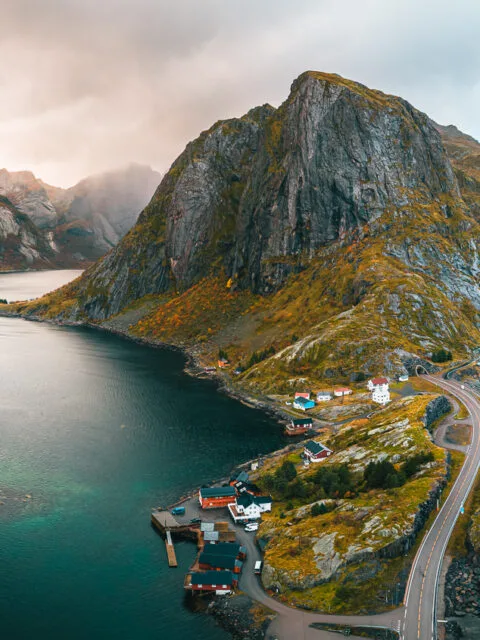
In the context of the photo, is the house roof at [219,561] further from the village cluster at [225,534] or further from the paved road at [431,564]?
the paved road at [431,564]

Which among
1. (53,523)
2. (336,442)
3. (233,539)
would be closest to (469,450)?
(336,442)

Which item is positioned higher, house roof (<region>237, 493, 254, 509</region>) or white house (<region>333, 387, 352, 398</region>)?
white house (<region>333, 387, 352, 398</region>)

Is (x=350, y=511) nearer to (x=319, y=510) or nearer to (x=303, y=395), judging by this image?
(x=319, y=510)

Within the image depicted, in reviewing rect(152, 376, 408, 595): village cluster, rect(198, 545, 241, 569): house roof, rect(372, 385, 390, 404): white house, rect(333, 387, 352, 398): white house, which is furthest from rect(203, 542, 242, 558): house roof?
rect(333, 387, 352, 398): white house

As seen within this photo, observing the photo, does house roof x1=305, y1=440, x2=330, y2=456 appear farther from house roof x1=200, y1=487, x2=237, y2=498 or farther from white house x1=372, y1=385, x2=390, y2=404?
white house x1=372, y1=385, x2=390, y2=404

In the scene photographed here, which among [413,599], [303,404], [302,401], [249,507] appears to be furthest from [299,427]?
[413,599]

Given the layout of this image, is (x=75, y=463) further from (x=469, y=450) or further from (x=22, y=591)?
(x=469, y=450)
